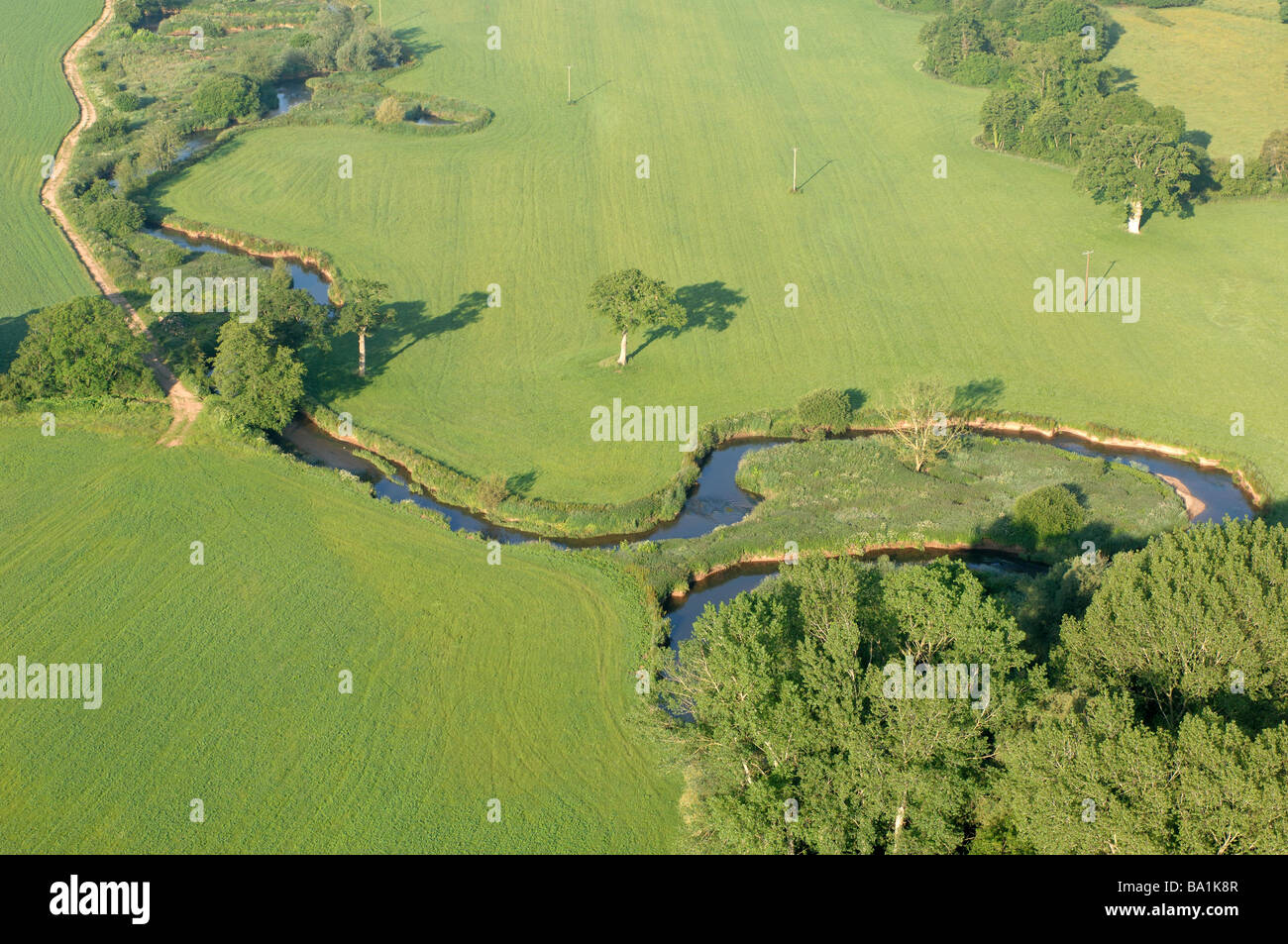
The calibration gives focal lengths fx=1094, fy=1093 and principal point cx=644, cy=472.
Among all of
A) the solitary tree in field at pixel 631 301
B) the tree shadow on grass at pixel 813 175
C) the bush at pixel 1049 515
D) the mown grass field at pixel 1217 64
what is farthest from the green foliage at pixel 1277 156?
the solitary tree in field at pixel 631 301

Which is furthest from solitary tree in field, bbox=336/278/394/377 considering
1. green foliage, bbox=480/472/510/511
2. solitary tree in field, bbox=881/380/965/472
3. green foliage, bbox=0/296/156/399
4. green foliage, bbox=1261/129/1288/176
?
green foliage, bbox=1261/129/1288/176

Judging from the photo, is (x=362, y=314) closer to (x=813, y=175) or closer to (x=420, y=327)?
(x=420, y=327)

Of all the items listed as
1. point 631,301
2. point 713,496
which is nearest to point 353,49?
point 631,301

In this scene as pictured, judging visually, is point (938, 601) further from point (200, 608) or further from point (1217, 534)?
point (200, 608)

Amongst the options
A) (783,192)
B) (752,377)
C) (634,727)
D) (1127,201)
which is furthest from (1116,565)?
(783,192)

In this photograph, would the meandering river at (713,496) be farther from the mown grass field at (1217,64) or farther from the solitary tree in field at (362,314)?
the mown grass field at (1217,64)

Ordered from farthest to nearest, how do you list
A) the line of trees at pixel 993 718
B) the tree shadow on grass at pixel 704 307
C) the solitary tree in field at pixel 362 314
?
the tree shadow on grass at pixel 704 307, the solitary tree in field at pixel 362 314, the line of trees at pixel 993 718
